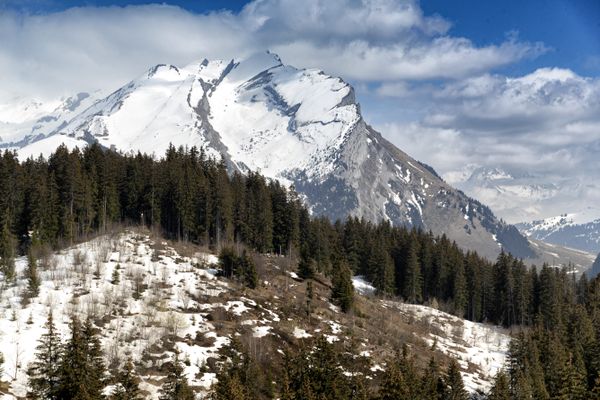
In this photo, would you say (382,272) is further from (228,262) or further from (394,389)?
(394,389)

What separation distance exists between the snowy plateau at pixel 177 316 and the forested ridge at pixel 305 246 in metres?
4.08

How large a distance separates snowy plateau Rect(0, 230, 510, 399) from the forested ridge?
13.4ft

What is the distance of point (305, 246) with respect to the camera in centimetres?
11769

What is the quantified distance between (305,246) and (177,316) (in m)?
54.8

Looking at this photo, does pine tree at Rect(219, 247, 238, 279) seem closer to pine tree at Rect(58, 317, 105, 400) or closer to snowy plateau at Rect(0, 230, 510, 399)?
snowy plateau at Rect(0, 230, 510, 399)

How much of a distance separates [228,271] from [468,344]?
41149 millimetres

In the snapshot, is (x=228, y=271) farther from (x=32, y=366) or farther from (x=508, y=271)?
(x=508, y=271)

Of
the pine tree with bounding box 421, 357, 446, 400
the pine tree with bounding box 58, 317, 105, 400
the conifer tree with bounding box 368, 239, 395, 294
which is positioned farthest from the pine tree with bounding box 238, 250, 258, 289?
the conifer tree with bounding box 368, 239, 395, 294

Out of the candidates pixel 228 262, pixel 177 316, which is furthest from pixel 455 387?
pixel 228 262

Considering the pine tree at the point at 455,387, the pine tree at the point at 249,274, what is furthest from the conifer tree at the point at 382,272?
the pine tree at the point at 455,387

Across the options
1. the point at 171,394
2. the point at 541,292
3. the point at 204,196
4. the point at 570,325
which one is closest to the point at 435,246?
the point at 541,292

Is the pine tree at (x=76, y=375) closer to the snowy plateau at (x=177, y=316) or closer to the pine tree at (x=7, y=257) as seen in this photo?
the snowy plateau at (x=177, y=316)

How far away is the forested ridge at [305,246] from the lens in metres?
70.3

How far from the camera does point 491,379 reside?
248 feet
